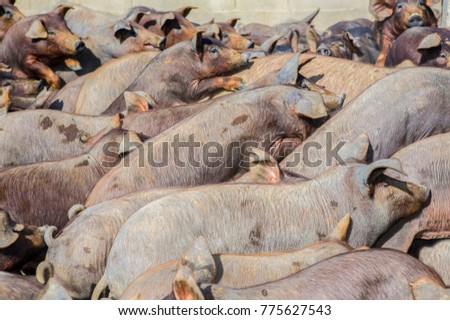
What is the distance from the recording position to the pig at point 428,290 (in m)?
4.82

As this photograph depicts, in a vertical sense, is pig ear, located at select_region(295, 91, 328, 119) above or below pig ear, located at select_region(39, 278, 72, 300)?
below

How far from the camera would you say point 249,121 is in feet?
22.6

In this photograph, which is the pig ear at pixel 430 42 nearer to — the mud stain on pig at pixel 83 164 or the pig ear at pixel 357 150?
the pig ear at pixel 357 150

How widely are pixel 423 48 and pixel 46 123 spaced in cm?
306

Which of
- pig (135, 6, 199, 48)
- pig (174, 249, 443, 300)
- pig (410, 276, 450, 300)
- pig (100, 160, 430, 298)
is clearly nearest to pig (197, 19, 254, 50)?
pig (135, 6, 199, 48)

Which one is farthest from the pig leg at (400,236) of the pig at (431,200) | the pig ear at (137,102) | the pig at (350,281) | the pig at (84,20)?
the pig at (84,20)

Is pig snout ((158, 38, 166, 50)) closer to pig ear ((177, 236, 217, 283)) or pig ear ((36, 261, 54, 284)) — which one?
pig ear ((36, 261, 54, 284))

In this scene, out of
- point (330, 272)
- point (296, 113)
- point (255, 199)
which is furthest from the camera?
point (296, 113)

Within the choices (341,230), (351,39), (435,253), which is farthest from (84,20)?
(341,230)

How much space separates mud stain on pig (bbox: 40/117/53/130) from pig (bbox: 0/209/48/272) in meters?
1.49

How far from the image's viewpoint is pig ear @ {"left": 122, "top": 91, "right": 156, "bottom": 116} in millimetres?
7805
